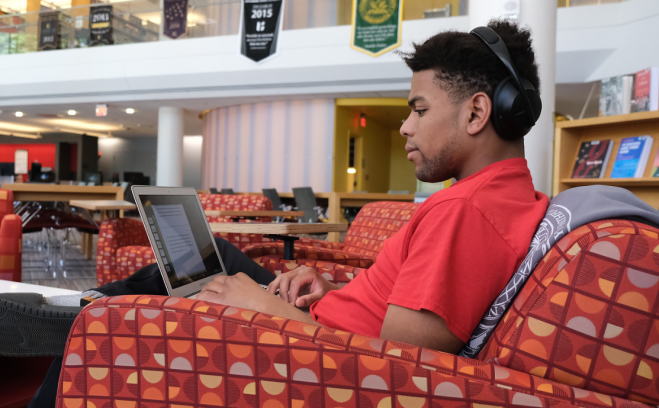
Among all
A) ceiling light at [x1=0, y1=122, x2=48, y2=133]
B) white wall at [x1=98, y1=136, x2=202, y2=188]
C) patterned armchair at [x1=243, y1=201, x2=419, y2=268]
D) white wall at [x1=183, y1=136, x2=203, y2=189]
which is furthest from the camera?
white wall at [x1=98, y1=136, x2=202, y2=188]

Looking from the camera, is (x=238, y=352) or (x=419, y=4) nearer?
(x=238, y=352)

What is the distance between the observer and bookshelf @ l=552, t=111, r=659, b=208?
2994 mm

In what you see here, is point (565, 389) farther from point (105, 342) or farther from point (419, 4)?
point (419, 4)

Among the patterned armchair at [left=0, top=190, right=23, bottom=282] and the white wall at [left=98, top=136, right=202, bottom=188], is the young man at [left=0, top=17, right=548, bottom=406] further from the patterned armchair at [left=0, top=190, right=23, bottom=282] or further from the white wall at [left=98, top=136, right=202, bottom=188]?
the white wall at [left=98, top=136, right=202, bottom=188]

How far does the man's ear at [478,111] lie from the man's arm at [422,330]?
36cm

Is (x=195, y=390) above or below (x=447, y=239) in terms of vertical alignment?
below

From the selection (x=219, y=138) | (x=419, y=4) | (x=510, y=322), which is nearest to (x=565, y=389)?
(x=510, y=322)

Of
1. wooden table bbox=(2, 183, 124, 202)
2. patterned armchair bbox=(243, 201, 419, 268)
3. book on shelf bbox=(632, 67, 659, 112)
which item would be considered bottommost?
patterned armchair bbox=(243, 201, 419, 268)

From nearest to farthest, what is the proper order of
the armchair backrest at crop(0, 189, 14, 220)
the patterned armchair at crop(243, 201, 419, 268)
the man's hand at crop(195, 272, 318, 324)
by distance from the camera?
the man's hand at crop(195, 272, 318, 324)
the patterned armchair at crop(243, 201, 419, 268)
the armchair backrest at crop(0, 189, 14, 220)

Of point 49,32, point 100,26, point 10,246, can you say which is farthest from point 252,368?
point 49,32

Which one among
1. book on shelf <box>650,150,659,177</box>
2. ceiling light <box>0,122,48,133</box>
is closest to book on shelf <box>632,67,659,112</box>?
book on shelf <box>650,150,659,177</box>

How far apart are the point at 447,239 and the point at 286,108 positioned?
879 cm

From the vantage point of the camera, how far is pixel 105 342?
74 cm

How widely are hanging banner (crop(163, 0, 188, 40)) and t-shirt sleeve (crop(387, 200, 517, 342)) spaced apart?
8934 mm
